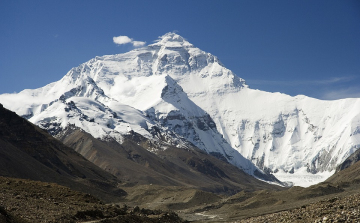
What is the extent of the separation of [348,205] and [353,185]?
115 metres

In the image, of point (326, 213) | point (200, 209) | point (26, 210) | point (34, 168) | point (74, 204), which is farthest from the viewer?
point (34, 168)

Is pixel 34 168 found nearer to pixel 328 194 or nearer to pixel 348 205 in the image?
pixel 328 194

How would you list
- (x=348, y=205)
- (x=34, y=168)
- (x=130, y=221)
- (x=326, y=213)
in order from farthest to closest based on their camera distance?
(x=34, y=168)
(x=130, y=221)
(x=348, y=205)
(x=326, y=213)

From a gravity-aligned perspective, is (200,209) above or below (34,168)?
below

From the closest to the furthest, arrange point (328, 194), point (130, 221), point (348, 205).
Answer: point (348, 205) → point (130, 221) → point (328, 194)

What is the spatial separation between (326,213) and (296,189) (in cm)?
10972

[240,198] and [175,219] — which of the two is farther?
[240,198]

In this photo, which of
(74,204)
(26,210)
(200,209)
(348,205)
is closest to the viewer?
(348,205)

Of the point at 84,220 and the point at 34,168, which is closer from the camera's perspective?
the point at 84,220

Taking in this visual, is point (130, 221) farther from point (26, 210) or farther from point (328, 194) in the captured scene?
point (328, 194)

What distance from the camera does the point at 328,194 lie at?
14412 centimetres

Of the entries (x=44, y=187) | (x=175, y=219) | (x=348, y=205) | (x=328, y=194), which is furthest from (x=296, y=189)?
(x=348, y=205)

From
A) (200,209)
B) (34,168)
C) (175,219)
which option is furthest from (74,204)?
(34,168)

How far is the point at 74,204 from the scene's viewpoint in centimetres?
7319
